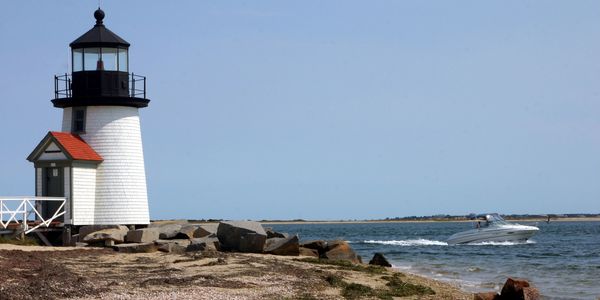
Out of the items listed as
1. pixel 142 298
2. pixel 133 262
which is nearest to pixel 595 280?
pixel 133 262

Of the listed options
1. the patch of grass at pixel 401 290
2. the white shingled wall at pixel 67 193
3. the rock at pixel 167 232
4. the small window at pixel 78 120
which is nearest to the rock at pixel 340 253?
the rock at pixel 167 232

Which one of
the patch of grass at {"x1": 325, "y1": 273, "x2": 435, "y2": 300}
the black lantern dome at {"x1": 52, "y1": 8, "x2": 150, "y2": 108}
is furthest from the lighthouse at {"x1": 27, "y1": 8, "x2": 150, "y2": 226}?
the patch of grass at {"x1": 325, "y1": 273, "x2": 435, "y2": 300}

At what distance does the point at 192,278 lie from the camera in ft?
55.5

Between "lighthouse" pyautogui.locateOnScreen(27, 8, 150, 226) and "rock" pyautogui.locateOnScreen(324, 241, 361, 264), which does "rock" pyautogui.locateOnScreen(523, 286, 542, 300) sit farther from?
"lighthouse" pyautogui.locateOnScreen(27, 8, 150, 226)

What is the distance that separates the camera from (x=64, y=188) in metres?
29.0

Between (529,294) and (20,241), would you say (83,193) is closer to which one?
(20,241)

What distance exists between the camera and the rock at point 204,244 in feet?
81.6

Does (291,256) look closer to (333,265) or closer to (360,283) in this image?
(333,265)

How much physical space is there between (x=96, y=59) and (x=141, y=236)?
6.85 metres

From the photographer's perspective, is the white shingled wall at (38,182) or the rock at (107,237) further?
the white shingled wall at (38,182)

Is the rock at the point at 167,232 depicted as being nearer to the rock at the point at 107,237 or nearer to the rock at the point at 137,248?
the rock at the point at 107,237

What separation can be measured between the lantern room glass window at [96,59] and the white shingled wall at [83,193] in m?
3.24

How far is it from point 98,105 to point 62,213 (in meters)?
3.69

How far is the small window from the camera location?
2984 cm
